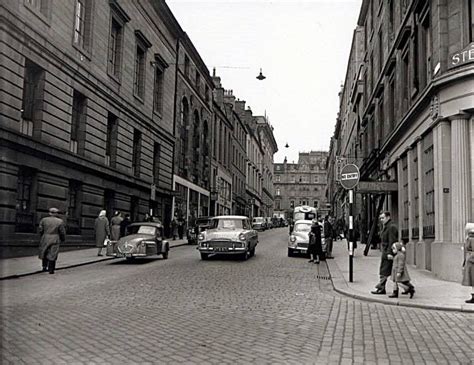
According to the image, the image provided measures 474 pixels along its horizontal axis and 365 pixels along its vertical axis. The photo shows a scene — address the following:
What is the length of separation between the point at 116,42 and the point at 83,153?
26.1 feet

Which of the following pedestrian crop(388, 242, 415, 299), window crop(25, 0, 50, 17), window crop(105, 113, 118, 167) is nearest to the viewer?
pedestrian crop(388, 242, 415, 299)

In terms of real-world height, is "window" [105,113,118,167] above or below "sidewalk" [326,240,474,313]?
above

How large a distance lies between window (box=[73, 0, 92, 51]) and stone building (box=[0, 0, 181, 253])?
0.15 ft

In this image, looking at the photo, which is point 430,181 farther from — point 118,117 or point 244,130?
point 244,130

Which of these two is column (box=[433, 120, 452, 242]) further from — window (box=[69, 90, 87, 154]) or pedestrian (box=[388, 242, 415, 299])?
window (box=[69, 90, 87, 154])

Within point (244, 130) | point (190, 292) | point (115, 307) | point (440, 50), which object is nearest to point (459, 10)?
point (440, 50)

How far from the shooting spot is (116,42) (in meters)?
28.5

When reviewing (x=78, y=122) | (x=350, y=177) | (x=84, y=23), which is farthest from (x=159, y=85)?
(x=350, y=177)

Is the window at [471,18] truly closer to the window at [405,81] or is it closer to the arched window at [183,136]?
the window at [405,81]

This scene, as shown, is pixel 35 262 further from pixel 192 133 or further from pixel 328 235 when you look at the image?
pixel 192 133

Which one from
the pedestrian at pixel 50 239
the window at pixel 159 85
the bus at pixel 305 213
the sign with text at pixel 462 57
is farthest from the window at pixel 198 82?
the sign with text at pixel 462 57

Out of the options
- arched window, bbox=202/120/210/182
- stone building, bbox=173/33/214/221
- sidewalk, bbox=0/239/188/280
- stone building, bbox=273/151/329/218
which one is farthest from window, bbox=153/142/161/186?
stone building, bbox=273/151/329/218

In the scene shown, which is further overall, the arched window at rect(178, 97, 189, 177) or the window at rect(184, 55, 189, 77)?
the window at rect(184, 55, 189, 77)

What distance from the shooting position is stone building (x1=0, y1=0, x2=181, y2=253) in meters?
17.9
